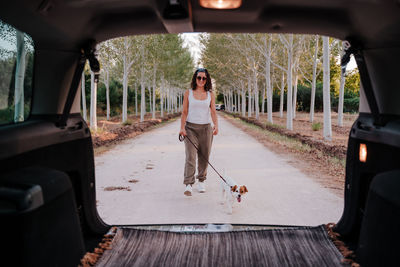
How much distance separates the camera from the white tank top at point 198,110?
6.28m

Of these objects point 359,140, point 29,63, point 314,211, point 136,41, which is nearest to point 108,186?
point 314,211

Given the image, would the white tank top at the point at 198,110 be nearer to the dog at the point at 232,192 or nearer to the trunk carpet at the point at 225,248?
the dog at the point at 232,192

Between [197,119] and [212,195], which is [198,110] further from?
[212,195]

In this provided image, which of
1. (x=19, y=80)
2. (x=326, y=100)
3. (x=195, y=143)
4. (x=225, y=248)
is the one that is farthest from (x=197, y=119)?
(x=326, y=100)

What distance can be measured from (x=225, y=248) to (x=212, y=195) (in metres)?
2.76

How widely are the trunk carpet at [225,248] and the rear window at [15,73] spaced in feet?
5.13

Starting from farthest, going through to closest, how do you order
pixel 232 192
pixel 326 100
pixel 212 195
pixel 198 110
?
pixel 326 100
pixel 212 195
pixel 198 110
pixel 232 192

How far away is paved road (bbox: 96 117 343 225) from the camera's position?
209 inches

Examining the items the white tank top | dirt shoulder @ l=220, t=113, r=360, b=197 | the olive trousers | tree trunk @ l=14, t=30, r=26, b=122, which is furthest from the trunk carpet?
dirt shoulder @ l=220, t=113, r=360, b=197

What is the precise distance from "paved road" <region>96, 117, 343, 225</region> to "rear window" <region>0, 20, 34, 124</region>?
243cm

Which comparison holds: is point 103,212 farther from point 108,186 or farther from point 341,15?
point 341,15

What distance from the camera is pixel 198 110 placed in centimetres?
631

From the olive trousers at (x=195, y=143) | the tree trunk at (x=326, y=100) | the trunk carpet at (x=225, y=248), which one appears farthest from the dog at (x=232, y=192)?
the tree trunk at (x=326, y=100)

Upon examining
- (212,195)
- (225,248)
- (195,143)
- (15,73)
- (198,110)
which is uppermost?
(15,73)
